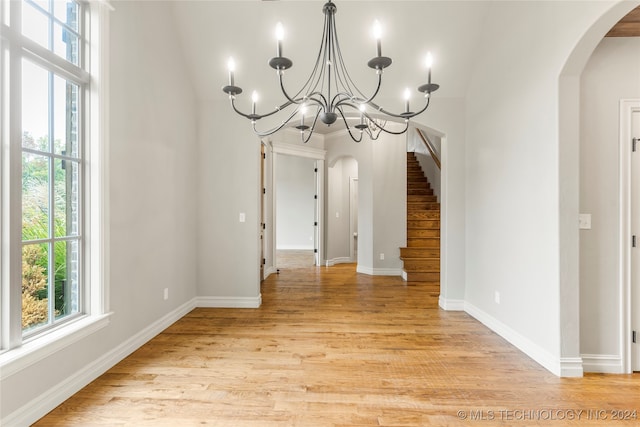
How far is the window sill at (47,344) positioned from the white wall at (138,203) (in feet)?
0.15

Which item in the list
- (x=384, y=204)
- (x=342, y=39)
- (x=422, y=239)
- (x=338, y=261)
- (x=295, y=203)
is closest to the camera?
(x=342, y=39)

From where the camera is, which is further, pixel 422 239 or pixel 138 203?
pixel 422 239

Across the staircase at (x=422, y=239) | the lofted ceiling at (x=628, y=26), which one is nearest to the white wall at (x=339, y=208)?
the staircase at (x=422, y=239)

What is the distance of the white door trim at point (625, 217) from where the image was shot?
2.29 m

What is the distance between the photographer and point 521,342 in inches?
107

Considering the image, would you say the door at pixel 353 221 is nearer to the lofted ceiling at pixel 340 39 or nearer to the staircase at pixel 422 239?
the staircase at pixel 422 239

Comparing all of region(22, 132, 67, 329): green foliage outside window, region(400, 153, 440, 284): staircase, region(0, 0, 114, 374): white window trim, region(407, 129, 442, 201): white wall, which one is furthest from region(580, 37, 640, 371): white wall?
region(407, 129, 442, 201): white wall

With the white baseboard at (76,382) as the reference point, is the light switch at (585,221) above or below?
above

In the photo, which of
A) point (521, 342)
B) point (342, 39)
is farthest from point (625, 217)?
point (342, 39)

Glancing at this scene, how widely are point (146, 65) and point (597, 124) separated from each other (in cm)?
378

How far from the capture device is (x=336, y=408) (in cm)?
189

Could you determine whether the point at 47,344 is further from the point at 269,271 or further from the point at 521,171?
the point at 269,271

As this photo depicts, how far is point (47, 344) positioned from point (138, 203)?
124 centimetres

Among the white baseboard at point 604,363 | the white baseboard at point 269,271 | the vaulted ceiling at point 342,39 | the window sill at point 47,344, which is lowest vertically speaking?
the white baseboard at point 604,363
